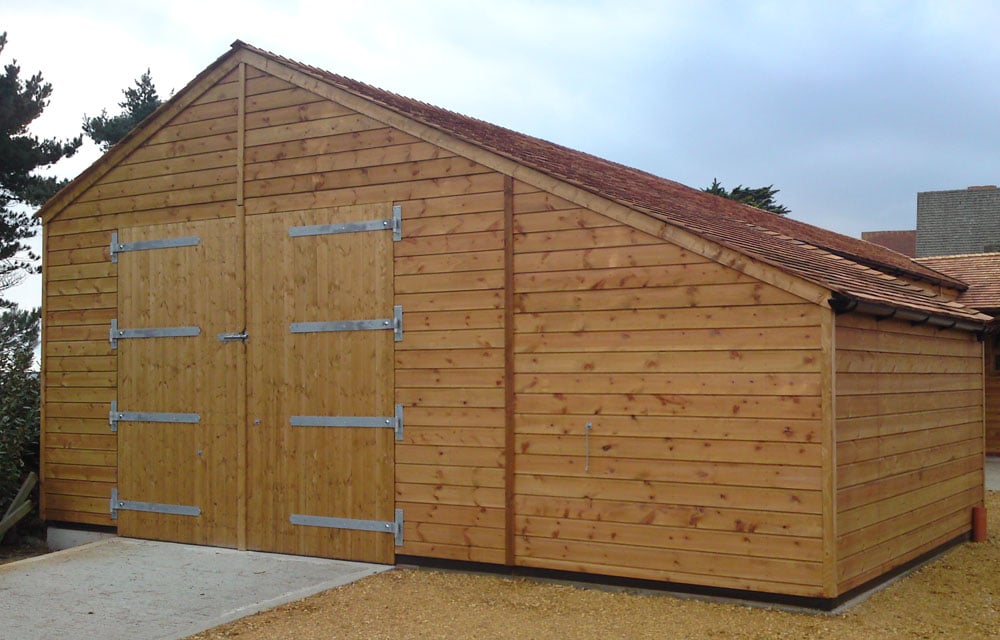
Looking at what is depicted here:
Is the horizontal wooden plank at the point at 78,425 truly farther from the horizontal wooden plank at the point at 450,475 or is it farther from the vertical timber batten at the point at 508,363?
the vertical timber batten at the point at 508,363

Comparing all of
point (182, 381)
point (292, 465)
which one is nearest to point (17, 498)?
point (182, 381)

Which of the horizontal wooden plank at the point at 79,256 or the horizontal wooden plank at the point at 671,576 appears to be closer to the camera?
the horizontal wooden plank at the point at 671,576

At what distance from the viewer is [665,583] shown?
23.3ft

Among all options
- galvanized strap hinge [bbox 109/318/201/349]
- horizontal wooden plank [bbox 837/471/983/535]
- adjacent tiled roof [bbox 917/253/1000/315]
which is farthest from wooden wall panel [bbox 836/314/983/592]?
adjacent tiled roof [bbox 917/253/1000/315]

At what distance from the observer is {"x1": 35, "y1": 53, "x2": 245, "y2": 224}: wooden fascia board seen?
9.26 m

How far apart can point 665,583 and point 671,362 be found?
1.49 meters

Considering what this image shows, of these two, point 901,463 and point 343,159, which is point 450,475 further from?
point 901,463

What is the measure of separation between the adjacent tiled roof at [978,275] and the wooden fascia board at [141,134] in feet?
40.7

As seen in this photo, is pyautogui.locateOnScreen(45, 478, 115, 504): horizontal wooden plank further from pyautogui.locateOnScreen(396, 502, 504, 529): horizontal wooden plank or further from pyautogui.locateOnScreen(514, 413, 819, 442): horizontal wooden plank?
pyautogui.locateOnScreen(514, 413, 819, 442): horizontal wooden plank

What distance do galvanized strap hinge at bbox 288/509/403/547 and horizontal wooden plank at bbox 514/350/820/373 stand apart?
161 centimetres

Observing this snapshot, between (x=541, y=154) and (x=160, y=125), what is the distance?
137 inches

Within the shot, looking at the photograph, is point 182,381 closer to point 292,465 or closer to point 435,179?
point 292,465

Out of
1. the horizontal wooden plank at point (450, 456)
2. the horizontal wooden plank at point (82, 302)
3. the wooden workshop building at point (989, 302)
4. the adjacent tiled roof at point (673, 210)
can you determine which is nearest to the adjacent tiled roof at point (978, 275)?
the wooden workshop building at point (989, 302)

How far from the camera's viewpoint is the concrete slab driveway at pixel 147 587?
262 inches
